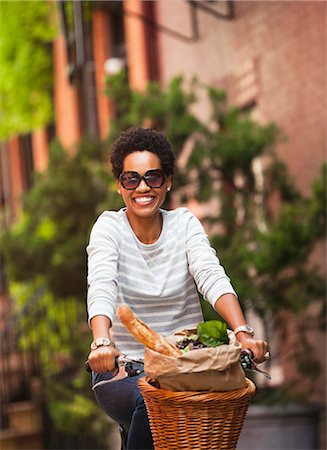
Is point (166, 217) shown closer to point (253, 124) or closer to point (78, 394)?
point (253, 124)

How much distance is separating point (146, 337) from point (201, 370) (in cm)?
24

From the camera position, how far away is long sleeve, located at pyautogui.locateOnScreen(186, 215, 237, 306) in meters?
4.12

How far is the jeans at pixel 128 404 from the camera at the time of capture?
4.11 meters

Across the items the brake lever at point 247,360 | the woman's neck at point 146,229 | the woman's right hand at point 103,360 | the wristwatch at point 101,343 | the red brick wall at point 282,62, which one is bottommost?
the brake lever at point 247,360

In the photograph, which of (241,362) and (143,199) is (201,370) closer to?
(241,362)

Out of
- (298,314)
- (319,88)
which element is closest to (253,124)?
(319,88)

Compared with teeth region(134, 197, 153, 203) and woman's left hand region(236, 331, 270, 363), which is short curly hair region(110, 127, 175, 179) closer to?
teeth region(134, 197, 153, 203)

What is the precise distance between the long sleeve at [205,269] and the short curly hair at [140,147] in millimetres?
310

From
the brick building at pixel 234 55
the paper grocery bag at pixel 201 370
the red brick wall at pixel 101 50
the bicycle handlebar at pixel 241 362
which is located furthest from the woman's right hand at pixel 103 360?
the red brick wall at pixel 101 50

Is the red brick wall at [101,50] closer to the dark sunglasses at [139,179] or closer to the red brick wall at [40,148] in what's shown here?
the red brick wall at [40,148]

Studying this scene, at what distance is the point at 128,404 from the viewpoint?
163 inches

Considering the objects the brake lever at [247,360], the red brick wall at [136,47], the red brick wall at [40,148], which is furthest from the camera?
the red brick wall at [40,148]

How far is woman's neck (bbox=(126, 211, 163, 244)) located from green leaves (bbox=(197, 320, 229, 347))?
0.82 metres

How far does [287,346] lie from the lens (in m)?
9.97
